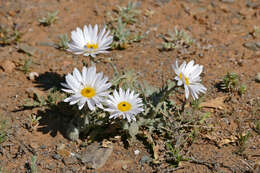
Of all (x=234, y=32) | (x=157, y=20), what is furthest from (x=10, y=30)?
(x=234, y=32)

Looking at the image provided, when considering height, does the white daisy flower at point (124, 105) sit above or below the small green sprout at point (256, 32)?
below

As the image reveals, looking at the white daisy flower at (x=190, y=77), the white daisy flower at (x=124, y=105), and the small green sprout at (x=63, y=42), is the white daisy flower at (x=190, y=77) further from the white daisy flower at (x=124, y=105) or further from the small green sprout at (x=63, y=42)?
the small green sprout at (x=63, y=42)

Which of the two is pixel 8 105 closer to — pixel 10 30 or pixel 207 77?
pixel 10 30

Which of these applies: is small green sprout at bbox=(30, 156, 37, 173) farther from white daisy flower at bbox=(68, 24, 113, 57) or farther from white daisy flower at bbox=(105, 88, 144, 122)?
white daisy flower at bbox=(68, 24, 113, 57)

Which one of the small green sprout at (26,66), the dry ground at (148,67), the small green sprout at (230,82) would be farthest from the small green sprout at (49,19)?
the small green sprout at (230,82)

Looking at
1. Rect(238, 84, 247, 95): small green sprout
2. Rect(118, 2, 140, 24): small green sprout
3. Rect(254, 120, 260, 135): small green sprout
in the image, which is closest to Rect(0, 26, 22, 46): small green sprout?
Rect(118, 2, 140, 24): small green sprout

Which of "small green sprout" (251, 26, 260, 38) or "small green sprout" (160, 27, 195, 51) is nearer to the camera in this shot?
"small green sprout" (160, 27, 195, 51)
